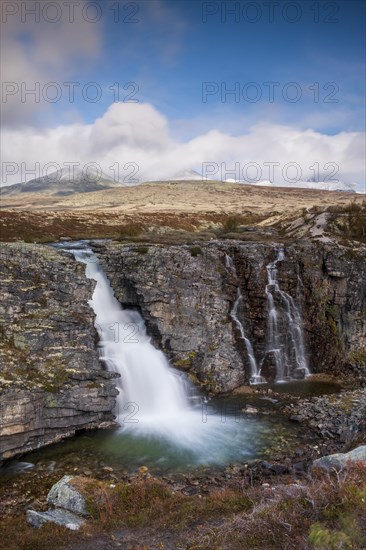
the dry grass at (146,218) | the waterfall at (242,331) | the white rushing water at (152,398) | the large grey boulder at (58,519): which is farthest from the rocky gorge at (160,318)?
the dry grass at (146,218)

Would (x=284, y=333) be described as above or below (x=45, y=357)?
above

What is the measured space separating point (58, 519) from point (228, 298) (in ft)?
75.7

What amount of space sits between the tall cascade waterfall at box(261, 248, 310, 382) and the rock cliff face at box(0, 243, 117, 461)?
14560mm

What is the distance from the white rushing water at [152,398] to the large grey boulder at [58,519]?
340 inches

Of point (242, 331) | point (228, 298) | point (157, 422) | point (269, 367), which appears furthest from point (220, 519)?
point (228, 298)

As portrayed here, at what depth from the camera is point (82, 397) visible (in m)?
22.9

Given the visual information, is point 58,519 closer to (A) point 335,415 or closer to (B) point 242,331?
(A) point 335,415

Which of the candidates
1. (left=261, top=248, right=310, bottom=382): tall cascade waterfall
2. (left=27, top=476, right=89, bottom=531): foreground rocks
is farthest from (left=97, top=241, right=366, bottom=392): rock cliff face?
(left=27, top=476, right=89, bottom=531): foreground rocks

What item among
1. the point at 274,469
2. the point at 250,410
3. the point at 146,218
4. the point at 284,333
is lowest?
the point at 274,469

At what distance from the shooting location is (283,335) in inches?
1345

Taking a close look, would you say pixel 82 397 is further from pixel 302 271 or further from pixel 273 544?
pixel 302 271

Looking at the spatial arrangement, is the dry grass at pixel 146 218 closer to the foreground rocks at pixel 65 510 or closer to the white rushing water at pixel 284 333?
the white rushing water at pixel 284 333

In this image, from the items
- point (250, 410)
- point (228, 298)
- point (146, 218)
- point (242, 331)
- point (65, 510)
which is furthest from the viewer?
point (146, 218)

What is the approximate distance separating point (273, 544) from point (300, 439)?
13.2 m
